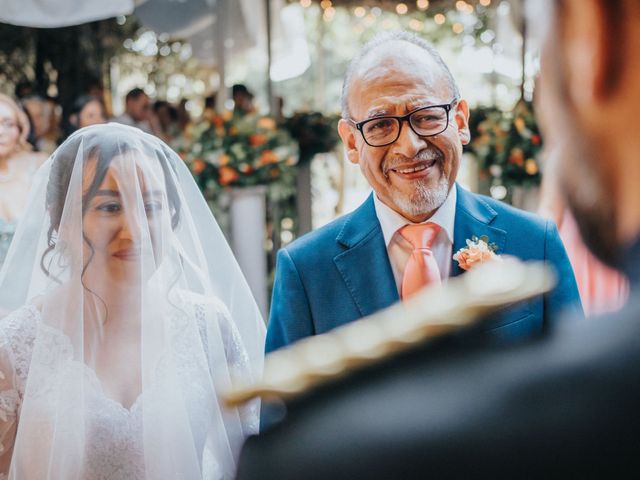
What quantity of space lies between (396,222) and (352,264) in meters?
0.18

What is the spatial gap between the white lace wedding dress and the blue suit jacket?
0.47 m

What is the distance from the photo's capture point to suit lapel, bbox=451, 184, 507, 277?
227cm

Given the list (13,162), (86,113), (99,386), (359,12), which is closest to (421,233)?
(99,386)

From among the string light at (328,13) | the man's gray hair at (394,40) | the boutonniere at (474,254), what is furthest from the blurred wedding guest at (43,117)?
the boutonniere at (474,254)

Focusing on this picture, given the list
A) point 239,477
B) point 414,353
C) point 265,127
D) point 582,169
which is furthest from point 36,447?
point 265,127

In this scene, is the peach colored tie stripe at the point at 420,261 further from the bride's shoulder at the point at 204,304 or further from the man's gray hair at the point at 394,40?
the bride's shoulder at the point at 204,304

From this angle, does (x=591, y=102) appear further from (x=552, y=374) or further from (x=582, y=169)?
(x=552, y=374)

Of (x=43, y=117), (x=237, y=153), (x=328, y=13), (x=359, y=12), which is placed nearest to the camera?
(x=237, y=153)

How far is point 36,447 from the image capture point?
2408 mm

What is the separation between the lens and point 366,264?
225 cm

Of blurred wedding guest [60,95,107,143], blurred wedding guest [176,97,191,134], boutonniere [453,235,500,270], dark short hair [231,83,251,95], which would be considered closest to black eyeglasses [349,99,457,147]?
boutonniere [453,235,500,270]

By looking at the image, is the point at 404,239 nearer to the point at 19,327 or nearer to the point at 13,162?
the point at 19,327

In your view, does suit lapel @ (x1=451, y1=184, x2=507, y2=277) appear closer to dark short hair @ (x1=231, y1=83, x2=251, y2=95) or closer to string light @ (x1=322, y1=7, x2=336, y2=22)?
dark short hair @ (x1=231, y1=83, x2=251, y2=95)

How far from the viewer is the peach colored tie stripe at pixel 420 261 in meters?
2.18
